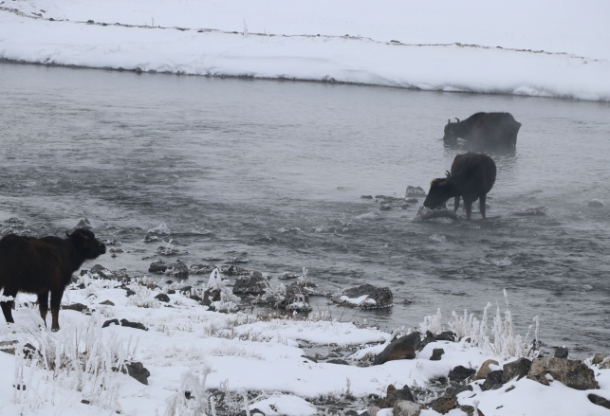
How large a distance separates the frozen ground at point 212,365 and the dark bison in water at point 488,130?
16459mm

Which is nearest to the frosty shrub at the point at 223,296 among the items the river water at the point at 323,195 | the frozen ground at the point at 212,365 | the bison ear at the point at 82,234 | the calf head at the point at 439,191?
the frozen ground at the point at 212,365

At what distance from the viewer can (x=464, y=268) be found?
417 inches

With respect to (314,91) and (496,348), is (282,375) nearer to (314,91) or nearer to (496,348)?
(496,348)

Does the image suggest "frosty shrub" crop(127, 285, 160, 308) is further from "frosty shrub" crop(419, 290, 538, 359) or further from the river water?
"frosty shrub" crop(419, 290, 538, 359)

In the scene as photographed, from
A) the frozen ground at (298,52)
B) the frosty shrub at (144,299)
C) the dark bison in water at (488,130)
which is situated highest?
the frozen ground at (298,52)

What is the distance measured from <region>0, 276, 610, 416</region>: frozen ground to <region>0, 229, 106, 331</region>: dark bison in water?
0.30m

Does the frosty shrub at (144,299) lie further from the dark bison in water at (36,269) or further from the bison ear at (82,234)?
the dark bison in water at (36,269)

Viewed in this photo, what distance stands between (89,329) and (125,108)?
23.9 m

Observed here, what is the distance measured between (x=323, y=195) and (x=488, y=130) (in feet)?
31.9

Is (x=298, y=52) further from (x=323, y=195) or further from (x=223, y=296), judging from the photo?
(x=223, y=296)

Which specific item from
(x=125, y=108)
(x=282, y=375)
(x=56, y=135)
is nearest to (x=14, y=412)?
(x=282, y=375)

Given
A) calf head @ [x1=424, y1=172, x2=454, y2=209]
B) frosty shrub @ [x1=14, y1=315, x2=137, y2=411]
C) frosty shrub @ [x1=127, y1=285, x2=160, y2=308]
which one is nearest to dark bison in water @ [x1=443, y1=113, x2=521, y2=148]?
calf head @ [x1=424, y1=172, x2=454, y2=209]

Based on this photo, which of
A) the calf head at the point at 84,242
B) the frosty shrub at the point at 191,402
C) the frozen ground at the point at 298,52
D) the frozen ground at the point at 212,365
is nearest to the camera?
the frosty shrub at the point at 191,402

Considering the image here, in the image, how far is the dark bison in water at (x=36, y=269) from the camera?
6012mm
